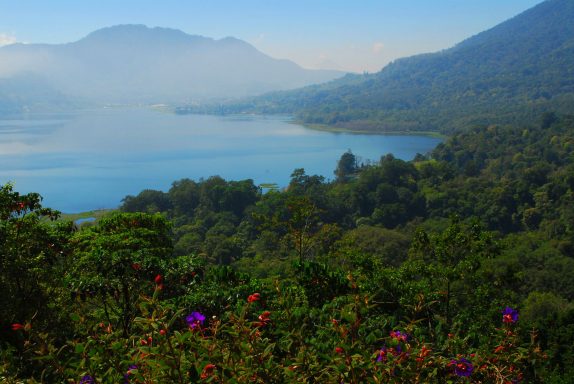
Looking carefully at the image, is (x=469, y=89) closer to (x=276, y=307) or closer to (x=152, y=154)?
(x=152, y=154)

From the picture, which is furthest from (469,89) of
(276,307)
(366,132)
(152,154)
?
(276,307)

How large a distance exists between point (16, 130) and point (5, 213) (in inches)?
3831

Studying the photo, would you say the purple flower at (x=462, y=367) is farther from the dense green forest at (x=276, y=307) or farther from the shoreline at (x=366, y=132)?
the shoreline at (x=366, y=132)

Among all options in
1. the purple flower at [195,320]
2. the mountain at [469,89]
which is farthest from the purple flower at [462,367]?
the mountain at [469,89]

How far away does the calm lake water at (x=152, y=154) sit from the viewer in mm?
44594

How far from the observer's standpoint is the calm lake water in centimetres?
4459

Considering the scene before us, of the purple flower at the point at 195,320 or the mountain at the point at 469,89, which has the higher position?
the mountain at the point at 469,89

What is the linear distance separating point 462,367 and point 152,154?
212ft

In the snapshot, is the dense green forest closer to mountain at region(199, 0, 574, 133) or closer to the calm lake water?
the calm lake water

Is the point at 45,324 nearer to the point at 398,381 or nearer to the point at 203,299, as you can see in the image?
the point at 203,299

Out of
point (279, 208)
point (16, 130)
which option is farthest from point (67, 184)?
point (16, 130)

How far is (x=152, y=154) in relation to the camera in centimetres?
6362

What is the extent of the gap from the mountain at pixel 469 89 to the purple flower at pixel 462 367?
245ft

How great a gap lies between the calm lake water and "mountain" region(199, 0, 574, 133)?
12.3 m
